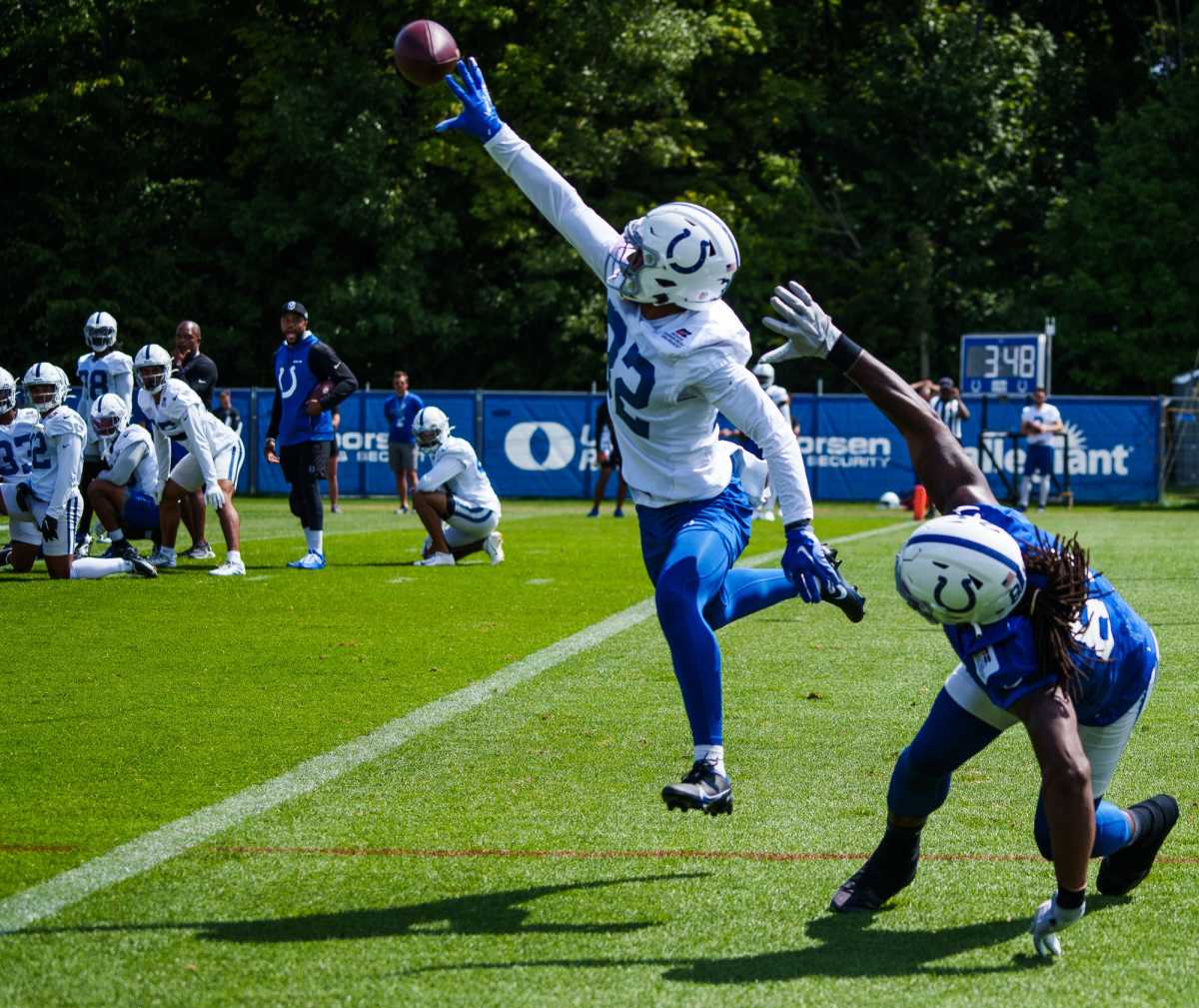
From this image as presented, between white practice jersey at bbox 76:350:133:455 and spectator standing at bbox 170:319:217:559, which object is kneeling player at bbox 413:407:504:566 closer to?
spectator standing at bbox 170:319:217:559

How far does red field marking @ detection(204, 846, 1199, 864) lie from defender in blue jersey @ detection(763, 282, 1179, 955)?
0.35m

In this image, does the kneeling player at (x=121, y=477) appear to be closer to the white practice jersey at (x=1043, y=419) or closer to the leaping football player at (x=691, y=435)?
the leaping football player at (x=691, y=435)

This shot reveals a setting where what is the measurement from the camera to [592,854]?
4.55 metres

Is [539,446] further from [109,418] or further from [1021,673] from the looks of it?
[1021,673]

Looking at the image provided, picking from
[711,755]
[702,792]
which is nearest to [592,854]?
[702,792]

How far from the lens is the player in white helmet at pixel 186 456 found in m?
12.0

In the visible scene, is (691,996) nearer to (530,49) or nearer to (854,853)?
(854,853)

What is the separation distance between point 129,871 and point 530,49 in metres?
30.5

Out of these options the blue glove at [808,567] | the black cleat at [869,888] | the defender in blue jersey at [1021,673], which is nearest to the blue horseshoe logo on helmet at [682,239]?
the defender in blue jersey at [1021,673]

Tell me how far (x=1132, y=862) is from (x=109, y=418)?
31.6 ft

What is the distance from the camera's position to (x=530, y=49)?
33219mm

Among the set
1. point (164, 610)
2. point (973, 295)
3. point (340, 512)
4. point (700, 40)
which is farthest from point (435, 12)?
point (164, 610)

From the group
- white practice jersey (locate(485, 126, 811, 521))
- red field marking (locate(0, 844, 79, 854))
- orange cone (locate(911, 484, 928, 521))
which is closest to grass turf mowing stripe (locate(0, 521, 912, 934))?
red field marking (locate(0, 844, 79, 854))

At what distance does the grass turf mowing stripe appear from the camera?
13.2 ft
